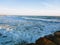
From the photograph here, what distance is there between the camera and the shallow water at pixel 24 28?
2533 mm

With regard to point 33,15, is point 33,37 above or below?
below

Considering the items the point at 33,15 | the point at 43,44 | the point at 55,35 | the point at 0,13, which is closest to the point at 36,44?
the point at 43,44

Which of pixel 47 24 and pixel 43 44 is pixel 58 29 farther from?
pixel 43 44

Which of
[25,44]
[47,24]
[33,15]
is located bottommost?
[25,44]

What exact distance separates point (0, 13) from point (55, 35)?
1250 millimetres

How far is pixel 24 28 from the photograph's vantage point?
8.58ft

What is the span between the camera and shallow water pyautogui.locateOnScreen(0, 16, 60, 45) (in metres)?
2.53

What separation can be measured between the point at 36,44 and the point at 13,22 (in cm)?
67

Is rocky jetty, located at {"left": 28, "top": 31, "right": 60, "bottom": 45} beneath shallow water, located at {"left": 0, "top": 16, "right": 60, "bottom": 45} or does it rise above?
beneath

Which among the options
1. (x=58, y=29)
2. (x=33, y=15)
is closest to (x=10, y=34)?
(x=33, y=15)

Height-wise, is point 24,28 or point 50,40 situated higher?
point 24,28

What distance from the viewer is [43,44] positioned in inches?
98.1

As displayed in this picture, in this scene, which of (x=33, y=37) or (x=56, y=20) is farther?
(x=56, y=20)

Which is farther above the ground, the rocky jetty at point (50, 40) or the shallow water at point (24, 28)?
the shallow water at point (24, 28)
